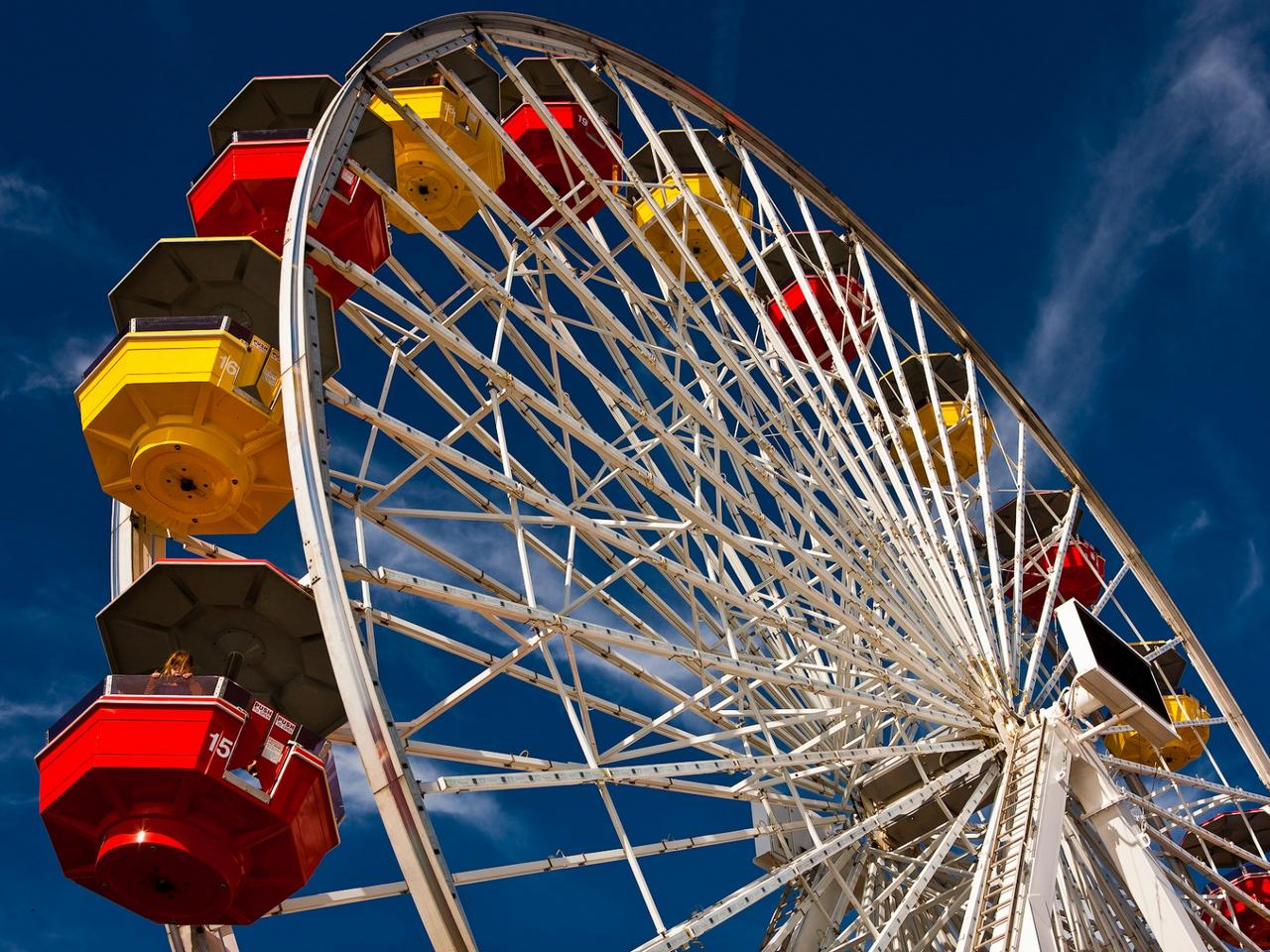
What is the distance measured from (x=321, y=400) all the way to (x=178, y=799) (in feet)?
7.06

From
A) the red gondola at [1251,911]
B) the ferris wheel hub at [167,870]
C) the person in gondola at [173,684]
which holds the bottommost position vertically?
the red gondola at [1251,911]

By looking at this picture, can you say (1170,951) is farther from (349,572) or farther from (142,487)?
(142,487)

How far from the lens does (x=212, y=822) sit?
655cm

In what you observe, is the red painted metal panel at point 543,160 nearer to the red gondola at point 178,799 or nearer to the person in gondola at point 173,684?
the person in gondola at point 173,684

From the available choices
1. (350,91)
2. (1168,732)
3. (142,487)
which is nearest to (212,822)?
(142,487)

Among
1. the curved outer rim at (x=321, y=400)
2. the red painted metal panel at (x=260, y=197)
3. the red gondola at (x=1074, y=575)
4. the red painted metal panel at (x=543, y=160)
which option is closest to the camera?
the curved outer rim at (x=321, y=400)

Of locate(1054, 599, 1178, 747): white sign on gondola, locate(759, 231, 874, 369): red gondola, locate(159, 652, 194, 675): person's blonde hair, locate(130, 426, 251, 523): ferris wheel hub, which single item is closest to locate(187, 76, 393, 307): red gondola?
locate(130, 426, 251, 523): ferris wheel hub

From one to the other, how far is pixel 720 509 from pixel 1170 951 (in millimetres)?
5056

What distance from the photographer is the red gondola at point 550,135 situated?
13.2 meters

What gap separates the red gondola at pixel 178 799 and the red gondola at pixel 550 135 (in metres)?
7.62

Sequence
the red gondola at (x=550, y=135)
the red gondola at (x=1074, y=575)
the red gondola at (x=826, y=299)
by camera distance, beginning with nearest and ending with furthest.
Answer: the red gondola at (x=550, y=135) → the red gondola at (x=826, y=299) → the red gondola at (x=1074, y=575)

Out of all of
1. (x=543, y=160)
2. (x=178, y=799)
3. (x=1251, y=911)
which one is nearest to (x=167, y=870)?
(x=178, y=799)

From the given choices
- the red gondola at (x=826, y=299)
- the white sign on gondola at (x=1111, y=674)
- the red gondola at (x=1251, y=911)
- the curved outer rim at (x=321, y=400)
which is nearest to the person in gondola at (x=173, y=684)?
the curved outer rim at (x=321, y=400)

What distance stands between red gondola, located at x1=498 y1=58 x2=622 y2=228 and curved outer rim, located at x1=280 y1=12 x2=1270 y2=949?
2.76 ft
